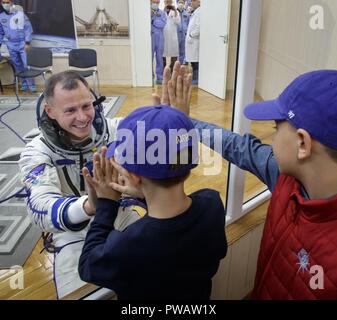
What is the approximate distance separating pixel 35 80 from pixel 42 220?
4.16 m

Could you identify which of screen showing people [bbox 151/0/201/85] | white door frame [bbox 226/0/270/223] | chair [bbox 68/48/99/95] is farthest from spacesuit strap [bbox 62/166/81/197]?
screen showing people [bbox 151/0/201/85]

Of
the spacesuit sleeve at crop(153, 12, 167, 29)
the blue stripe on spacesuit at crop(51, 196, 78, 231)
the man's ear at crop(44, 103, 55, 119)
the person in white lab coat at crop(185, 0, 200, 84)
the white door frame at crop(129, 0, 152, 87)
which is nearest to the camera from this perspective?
the blue stripe on spacesuit at crop(51, 196, 78, 231)

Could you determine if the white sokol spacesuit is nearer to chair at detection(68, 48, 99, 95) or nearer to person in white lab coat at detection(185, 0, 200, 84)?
chair at detection(68, 48, 99, 95)

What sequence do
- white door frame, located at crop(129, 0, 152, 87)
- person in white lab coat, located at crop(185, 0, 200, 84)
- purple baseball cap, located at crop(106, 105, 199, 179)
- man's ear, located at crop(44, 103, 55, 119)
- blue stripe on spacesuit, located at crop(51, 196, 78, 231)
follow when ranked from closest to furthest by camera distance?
purple baseball cap, located at crop(106, 105, 199, 179), blue stripe on spacesuit, located at crop(51, 196, 78, 231), man's ear, located at crop(44, 103, 55, 119), person in white lab coat, located at crop(185, 0, 200, 84), white door frame, located at crop(129, 0, 152, 87)

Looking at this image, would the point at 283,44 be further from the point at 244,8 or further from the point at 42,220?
the point at 42,220

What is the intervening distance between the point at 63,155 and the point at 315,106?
2.60 ft

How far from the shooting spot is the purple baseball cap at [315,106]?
26.4 inches

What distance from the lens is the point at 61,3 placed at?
15.8ft

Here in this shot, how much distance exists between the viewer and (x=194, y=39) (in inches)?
188

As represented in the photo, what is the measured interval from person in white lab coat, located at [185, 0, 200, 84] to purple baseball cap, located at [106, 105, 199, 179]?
13.2ft

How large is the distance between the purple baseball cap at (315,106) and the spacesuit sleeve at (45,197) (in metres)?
0.60

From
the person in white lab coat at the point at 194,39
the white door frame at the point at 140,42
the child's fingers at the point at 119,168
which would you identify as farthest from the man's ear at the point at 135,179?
the white door frame at the point at 140,42

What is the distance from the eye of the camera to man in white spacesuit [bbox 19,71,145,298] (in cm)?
95

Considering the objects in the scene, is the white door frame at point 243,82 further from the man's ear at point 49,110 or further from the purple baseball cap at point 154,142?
the man's ear at point 49,110
